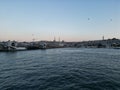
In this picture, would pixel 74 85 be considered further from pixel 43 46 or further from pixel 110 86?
pixel 43 46

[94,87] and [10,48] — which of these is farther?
[10,48]

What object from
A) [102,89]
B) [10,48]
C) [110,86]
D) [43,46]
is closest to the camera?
[102,89]

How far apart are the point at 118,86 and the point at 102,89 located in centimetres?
186

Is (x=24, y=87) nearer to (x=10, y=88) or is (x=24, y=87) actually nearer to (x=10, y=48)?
(x=10, y=88)

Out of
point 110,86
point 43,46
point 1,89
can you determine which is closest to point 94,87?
point 110,86

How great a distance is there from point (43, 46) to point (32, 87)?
375 ft

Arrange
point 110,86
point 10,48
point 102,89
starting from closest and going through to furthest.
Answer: point 102,89 → point 110,86 → point 10,48

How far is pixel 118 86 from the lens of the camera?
434 inches

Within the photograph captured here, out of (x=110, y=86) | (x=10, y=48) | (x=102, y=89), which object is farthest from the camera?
(x=10, y=48)

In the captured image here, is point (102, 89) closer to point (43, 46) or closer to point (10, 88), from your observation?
point (10, 88)

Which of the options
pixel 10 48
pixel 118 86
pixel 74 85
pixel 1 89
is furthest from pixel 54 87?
pixel 10 48

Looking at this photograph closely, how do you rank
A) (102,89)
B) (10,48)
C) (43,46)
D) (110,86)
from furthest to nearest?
(43,46)
(10,48)
(110,86)
(102,89)

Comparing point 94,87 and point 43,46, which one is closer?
point 94,87

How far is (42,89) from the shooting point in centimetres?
1067
